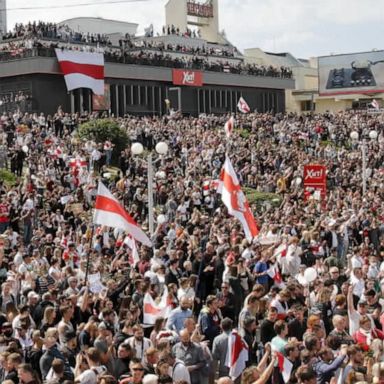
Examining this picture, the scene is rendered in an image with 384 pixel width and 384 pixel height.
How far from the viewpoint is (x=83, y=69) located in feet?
150

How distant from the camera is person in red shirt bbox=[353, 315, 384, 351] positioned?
1093 centimetres

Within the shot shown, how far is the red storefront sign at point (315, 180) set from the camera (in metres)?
27.0

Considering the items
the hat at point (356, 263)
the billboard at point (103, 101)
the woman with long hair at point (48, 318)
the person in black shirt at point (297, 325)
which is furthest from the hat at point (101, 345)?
the billboard at point (103, 101)

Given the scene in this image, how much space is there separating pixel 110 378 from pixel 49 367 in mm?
1706

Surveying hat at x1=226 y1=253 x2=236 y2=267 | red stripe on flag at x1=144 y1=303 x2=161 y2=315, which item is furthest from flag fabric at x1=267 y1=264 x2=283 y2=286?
red stripe on flag at x1=144 y1=303 x2=161 y2=315

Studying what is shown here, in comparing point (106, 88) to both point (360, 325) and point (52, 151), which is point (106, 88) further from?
point (360, 325)

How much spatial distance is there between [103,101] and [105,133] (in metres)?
14.9

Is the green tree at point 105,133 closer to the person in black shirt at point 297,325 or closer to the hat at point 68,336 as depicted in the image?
the person in black shirt at point 297,325

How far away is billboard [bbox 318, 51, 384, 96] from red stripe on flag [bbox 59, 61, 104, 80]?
40.9 metres

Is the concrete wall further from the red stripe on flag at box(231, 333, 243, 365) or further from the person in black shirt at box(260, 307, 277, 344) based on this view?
the red stripe on flag at box(231, 333, 243, 365)

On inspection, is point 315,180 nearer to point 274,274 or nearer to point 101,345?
point 274,274

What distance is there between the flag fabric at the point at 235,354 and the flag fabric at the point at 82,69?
35.0m

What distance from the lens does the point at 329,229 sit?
2089 centimetres

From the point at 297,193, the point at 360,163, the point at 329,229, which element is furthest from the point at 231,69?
the point at 329,229
